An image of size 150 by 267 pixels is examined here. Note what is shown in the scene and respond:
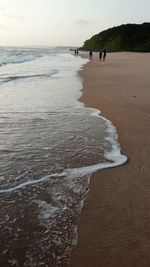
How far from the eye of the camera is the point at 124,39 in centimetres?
11906

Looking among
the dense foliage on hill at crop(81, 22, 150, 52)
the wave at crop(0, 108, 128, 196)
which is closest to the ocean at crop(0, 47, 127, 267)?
the wave at crop(0, 108, 128, 196)

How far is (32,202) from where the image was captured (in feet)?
15.1

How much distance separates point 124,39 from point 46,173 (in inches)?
4674

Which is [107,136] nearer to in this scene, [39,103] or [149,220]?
[149,220]

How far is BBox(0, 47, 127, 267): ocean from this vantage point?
3703mm

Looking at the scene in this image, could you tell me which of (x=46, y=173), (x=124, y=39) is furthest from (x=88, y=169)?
(x=124, y=39)

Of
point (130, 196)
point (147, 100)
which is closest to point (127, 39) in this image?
point (147, 100)

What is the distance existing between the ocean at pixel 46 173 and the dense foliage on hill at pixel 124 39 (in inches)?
3499

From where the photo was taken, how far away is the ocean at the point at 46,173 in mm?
3703

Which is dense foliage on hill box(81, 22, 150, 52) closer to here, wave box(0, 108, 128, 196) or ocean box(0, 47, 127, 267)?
ocean box(0, 47, 127, 267)

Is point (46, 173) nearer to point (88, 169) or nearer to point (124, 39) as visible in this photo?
point (88, 169)

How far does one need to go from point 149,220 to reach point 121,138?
3548mm

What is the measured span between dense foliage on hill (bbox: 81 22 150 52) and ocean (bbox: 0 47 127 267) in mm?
88885

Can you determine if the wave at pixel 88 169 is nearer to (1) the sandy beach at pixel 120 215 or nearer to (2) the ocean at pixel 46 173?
(2) the ocean at pixel 46 173
